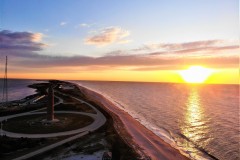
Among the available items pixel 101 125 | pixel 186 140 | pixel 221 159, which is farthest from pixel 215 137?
pixel 101 125

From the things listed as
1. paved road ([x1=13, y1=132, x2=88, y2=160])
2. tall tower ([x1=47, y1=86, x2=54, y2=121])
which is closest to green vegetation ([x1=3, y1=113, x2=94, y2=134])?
tall tower ([x1=47, y1=86, x2=54, y2=121])

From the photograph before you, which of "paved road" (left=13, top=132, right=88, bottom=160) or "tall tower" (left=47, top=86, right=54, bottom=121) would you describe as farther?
"tall tower" (left=47, top=86, right=54, bottom=121)

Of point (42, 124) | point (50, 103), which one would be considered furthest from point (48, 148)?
point (50, 103)

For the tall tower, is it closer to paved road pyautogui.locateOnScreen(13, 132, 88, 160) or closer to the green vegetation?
the green vegetation

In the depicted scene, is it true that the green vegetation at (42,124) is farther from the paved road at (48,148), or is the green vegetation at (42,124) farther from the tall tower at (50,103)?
the paved road at (48,148)

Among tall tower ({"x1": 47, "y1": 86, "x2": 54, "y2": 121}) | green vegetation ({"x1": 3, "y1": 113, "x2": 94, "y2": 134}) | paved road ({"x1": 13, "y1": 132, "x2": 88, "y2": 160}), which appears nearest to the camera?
paved road ({"x1": 13, "y1": 132, "x2": 88, "y2": 160})

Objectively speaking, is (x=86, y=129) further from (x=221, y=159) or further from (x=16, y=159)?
(x=221, y=159)

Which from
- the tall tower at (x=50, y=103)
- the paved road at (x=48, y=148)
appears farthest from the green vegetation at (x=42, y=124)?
the paved road at (x=48, y=148)

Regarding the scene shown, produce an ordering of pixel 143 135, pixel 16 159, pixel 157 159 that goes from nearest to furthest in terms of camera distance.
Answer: pixel 16 159 < pixel 157 159 < pixel 143 135
